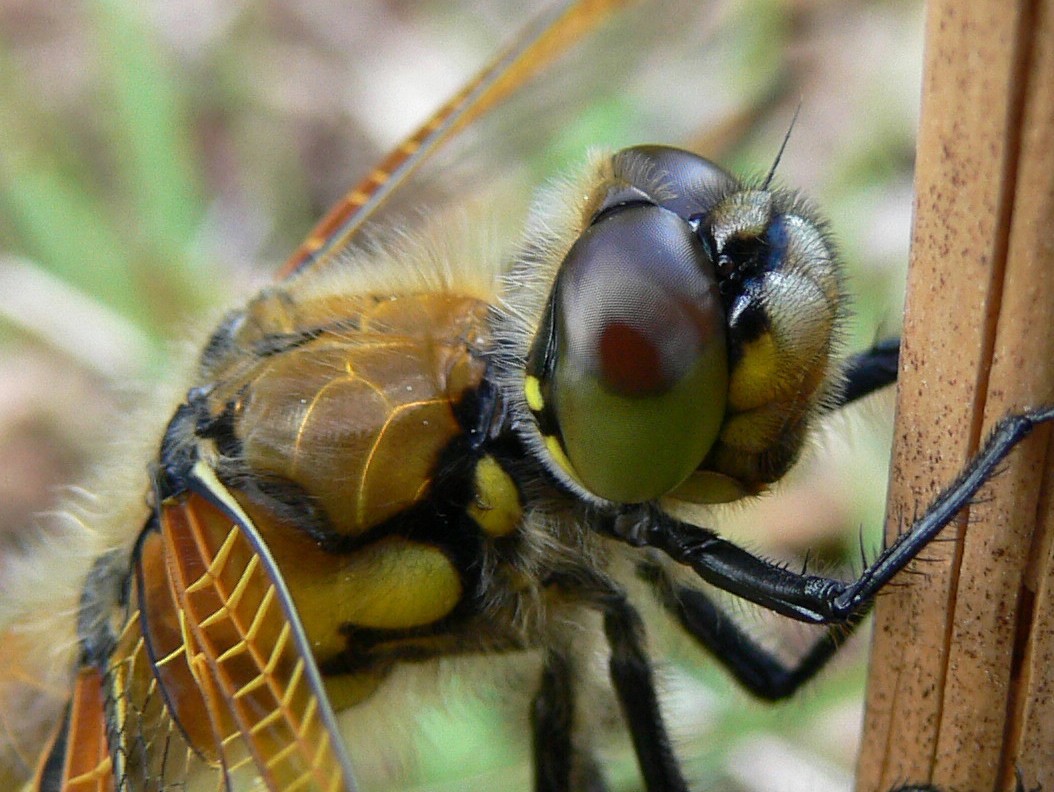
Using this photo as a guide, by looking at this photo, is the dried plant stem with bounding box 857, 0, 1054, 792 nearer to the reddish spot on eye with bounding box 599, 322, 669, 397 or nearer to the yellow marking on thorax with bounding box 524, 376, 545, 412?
the reddish spot on eye with bounding box 599, 322, 669, 397

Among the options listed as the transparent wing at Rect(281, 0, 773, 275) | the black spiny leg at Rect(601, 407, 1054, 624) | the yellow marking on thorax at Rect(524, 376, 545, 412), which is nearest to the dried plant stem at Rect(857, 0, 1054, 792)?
the black spiny leg at Rect(601, 407, 1054, 624)

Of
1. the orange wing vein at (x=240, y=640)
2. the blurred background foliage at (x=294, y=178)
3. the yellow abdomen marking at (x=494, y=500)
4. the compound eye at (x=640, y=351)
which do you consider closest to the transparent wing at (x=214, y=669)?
the orange wing vein at (x=240, y=640)

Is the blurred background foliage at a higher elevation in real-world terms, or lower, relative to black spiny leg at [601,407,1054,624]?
higher

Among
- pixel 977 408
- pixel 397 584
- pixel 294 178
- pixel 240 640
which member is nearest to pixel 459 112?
pixel 397 584

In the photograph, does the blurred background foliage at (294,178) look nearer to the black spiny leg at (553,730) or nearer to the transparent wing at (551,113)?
the transparent wing at (551,113)

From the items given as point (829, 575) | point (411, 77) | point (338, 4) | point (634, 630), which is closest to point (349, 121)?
point (411, 77)

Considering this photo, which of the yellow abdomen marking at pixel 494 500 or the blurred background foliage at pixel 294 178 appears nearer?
the yellow abdomen marking at pixel 494 500

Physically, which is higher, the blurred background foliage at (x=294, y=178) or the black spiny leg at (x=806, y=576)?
the blurred background foliage at (x=294, y=178)

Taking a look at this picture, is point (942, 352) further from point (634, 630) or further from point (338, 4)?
point (338, 4)
